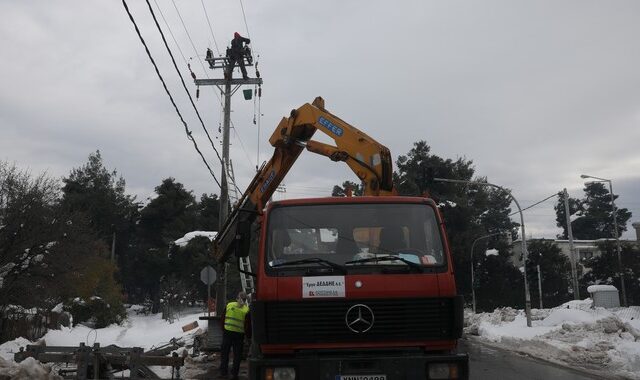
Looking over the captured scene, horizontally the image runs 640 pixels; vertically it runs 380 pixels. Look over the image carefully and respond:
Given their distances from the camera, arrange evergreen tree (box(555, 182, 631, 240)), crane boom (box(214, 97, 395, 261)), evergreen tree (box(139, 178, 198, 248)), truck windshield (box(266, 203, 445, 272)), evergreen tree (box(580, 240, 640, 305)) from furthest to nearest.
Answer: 1. evergreen tree (box(555, 182, 631, 240))
2. evergreen tree (box(139, 178, 198, 248))
3. evergreen tree (box(580, 240, 640, 305))
4. crane boom (box(214, 97, 395, 261))
5. truck windshield (box(266, 203, 445, 272))

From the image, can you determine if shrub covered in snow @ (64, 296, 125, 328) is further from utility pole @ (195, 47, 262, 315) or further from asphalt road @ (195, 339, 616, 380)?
asphalt road @ (195, 339, 616, 380)

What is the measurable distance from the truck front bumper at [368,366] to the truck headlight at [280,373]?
0.05ft

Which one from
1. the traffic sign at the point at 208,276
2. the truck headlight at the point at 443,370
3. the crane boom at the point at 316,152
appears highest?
the crane boom at the point at 316,152

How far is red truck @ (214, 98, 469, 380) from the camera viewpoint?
17.8ft

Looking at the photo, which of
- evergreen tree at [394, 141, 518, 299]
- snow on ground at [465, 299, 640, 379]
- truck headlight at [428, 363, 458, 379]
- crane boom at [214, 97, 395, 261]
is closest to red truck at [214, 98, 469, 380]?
truck headlight at [428, 363, 458, 379]

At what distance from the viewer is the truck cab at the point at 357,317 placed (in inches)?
213

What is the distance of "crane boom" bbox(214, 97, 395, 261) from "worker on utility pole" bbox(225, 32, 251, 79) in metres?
10.9

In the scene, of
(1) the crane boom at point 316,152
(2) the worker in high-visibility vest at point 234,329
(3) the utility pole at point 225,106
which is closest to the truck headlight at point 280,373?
(1) the crane boom at point 316,152

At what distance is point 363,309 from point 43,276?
18159 millimetres

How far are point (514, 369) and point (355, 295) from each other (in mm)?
8826

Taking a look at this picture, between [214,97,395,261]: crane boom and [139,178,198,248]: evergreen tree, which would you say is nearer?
[214,97,395,261]: crane boom

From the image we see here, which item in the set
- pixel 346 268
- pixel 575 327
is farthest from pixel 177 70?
pixel 575 327

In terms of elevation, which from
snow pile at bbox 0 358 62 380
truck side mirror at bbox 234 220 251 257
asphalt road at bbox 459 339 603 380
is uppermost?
truck side mirror at bbox 234 220 251 257

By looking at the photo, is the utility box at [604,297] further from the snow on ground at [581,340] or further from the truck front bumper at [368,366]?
the truck front bumper at [368,366]
